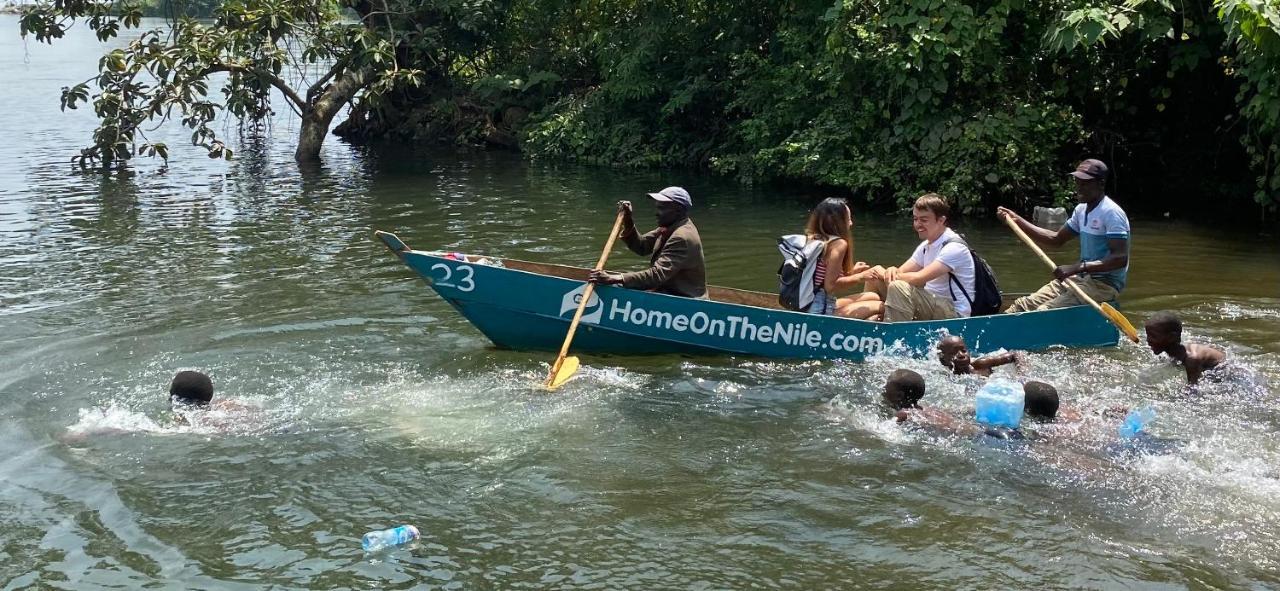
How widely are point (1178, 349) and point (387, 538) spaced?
5.79 meters

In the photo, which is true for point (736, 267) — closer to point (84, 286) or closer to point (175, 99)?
point (84, 286)

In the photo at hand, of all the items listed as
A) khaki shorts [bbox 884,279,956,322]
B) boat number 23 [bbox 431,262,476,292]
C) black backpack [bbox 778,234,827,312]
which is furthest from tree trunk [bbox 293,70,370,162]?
khaki shorts [bbox 884,279,956,322]

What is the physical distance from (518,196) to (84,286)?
26.4 feet

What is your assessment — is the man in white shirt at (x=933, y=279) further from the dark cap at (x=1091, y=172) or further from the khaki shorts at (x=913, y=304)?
the dark cap at (x=1091, y=172)

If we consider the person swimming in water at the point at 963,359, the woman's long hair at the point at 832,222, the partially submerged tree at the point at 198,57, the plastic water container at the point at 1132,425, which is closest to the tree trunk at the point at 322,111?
the partially submerged tree at the point at 198,57

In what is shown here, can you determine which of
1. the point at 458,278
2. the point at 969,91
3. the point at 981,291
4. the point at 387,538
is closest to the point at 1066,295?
the point at 981,291

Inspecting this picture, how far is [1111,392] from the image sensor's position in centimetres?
882

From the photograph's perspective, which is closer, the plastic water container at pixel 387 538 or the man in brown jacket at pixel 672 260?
the plastic water container at pixel 387 538

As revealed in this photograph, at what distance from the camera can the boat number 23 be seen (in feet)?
31.3

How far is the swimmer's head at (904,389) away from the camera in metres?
7.88

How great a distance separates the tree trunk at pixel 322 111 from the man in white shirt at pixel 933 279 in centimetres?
1694

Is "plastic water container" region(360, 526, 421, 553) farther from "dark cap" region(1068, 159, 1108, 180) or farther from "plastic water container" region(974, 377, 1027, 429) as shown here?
"dark cap" region(1068, 159, 1108, 180)

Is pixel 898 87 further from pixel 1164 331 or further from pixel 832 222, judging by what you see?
pixel 1164 331

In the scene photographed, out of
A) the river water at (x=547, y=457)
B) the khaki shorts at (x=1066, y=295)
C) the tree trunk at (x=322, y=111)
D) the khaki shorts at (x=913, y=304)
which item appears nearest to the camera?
the river water at (x=547, y=457)
